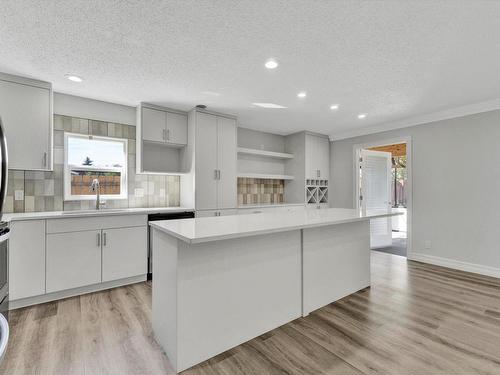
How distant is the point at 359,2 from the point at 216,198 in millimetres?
2946

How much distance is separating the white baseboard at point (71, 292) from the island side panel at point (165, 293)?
1.41m

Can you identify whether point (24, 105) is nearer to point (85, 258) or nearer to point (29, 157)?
point (29, 157)

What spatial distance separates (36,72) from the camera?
2.57m

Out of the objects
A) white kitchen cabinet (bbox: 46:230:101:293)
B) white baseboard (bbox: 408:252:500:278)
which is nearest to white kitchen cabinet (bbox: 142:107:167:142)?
white kitchen cabinet (bbox: 46:230:101:293)

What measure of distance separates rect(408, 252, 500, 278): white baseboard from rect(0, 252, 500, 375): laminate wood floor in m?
0.80

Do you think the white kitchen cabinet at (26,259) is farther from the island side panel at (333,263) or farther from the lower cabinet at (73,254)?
the island side panel at (333,263)

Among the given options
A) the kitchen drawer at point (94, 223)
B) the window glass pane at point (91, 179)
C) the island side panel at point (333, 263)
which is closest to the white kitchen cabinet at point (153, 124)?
the window glass pane at point (91, 179)

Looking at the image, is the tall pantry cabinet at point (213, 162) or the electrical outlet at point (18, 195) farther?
the tall pantry cabinet at point (213, 162)

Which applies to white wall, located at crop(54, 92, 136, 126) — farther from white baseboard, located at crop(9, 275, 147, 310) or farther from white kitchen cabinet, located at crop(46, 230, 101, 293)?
white baseboard, located at crop(9, 275, 147, 310)

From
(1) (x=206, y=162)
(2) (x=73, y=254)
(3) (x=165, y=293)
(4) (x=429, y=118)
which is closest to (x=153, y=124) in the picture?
(1) (x=206, y=162)

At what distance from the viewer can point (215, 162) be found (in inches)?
153

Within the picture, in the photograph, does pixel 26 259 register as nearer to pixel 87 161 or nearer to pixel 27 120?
pixel 87 161

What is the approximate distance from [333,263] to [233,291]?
1.23 metres

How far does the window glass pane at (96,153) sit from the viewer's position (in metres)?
3.30
